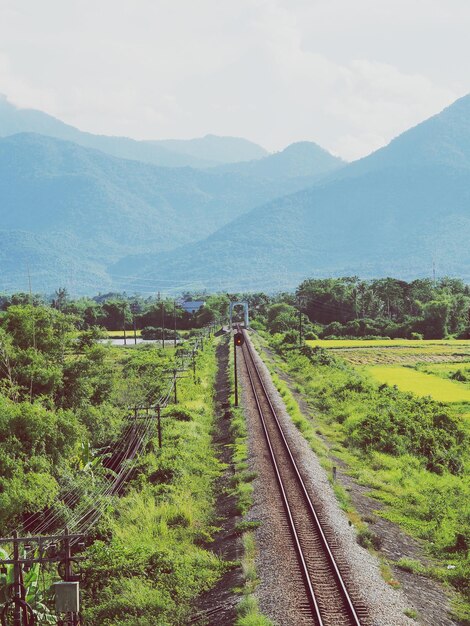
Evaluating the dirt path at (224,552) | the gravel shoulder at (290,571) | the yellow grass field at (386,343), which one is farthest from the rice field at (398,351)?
the gravel shoulder at (290,571)

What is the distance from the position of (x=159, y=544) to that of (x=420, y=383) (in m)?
47.0

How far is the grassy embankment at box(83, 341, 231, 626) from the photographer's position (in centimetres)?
1989

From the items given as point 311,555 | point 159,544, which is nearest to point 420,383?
point 311,555

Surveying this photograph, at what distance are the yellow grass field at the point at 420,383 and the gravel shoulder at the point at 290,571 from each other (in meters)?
28.0

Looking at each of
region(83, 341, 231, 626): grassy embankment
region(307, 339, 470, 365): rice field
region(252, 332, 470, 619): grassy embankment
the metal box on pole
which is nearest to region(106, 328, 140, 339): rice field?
region(307, 339, 470, 365): rice field

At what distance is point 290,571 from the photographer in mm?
21422

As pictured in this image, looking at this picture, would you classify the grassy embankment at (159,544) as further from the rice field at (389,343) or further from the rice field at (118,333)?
the rice field at (118,333)

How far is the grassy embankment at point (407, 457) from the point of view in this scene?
24.7 metres

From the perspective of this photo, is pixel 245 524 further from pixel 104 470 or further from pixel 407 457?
pixel 407 457

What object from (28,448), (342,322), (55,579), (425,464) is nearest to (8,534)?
(28,448)

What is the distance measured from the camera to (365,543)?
24.0 metres

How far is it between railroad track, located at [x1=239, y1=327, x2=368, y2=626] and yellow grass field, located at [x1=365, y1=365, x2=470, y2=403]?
25721 millimetres

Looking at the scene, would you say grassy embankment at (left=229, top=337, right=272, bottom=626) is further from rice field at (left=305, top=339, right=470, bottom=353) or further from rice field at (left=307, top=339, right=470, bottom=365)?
rice field at (left=305, top=339, right=470, bottom=353)

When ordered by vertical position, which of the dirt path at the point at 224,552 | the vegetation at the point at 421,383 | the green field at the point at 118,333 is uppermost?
the green field at the point at 118,333
